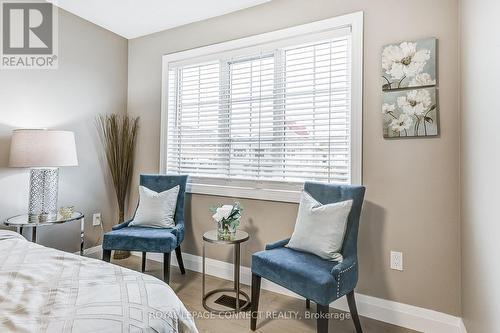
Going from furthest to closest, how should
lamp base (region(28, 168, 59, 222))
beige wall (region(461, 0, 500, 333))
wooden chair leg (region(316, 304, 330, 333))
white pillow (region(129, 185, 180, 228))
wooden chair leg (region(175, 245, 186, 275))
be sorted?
1. wooden chair leg (region(175, 245, 186, 275))
2. white pillow (region(129, 185, 180, 228))
3. lamp base (region(28, 168, 59, 222))
4. wooden chair leg (region(316, 304, 330, 333))
5. beige wall (region(461, 0, 500, 333))

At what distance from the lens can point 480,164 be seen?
1502mm

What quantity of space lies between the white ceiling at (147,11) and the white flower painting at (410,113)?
1.53 meters

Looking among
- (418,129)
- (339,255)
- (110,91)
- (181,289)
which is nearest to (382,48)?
(418,129)

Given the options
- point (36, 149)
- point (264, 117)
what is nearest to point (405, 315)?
point (264, 117)

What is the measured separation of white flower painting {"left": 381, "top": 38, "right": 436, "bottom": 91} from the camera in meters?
2.02

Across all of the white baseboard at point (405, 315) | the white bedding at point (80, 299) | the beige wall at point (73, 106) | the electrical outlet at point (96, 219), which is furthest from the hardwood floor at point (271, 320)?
the beige wall at point (73, 106)

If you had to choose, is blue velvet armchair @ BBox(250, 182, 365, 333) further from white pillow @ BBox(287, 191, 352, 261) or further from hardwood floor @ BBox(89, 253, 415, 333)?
hardwood floor @ BBox(89, 253, 415, 333)

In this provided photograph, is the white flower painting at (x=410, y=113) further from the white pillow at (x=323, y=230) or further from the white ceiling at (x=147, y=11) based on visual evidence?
the white ceiling at (x=147, y=11)

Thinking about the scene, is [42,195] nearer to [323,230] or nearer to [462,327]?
[323,230]

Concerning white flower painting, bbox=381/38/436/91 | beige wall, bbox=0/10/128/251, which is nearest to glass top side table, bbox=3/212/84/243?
beige wall, bbox=0/10/128/251

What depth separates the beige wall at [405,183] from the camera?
1.98m

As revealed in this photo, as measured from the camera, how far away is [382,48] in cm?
218

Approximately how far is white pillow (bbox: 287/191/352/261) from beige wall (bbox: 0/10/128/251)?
2.35 m

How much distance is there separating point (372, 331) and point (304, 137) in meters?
1.53
